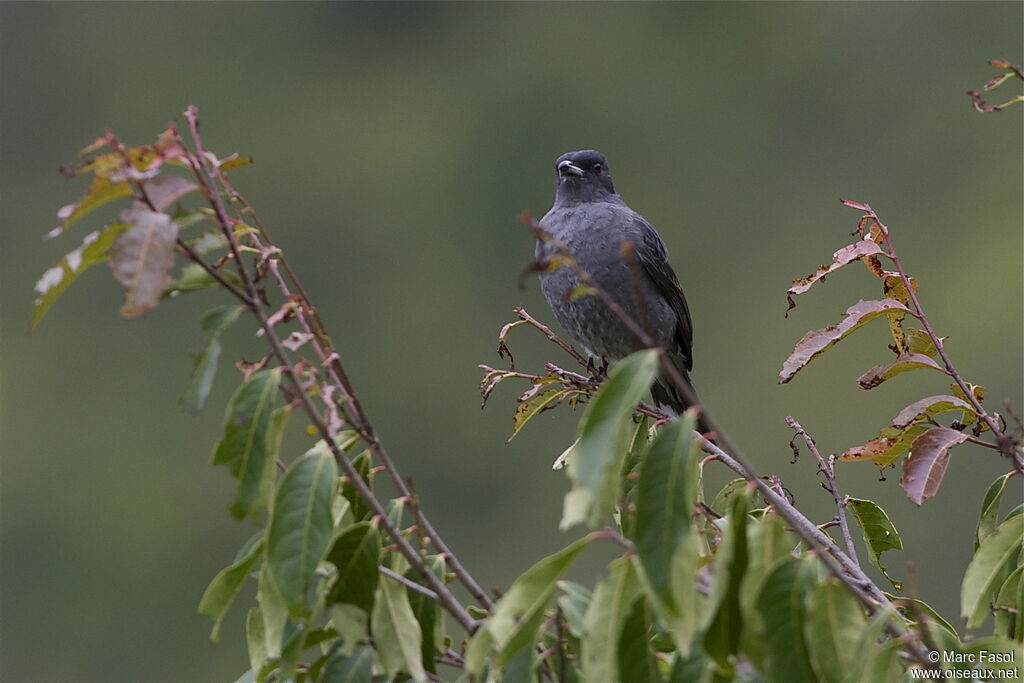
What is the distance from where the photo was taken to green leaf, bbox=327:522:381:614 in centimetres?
254

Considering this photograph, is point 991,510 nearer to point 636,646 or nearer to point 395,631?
point 636,646

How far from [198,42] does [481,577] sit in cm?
3010

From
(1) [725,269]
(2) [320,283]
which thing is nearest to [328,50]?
(2) [320,283]

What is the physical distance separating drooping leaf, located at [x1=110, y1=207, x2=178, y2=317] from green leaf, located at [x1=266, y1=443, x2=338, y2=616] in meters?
0.38

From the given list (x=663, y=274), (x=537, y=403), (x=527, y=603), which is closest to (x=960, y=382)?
(x=537, y=403)

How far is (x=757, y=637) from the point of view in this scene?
222 cm

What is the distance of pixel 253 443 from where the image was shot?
252 cm

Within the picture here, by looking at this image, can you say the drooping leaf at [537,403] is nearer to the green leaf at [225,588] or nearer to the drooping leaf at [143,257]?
the green leaf at [225,588]

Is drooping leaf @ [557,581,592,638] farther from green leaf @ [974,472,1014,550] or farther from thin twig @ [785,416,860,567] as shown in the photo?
green leaf @ [974,472,1014,550]

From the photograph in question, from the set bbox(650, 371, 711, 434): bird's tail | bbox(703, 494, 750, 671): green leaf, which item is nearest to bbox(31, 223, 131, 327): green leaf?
bbox(703, 494, 750, 671): green leaf

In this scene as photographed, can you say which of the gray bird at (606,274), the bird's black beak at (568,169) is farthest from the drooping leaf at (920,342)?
the bird's black beak at (568,169)

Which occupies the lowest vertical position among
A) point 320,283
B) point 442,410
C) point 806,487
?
point 806,487

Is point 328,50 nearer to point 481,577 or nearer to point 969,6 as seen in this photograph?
point 969,6

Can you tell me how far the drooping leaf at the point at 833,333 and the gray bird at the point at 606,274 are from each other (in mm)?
2630
